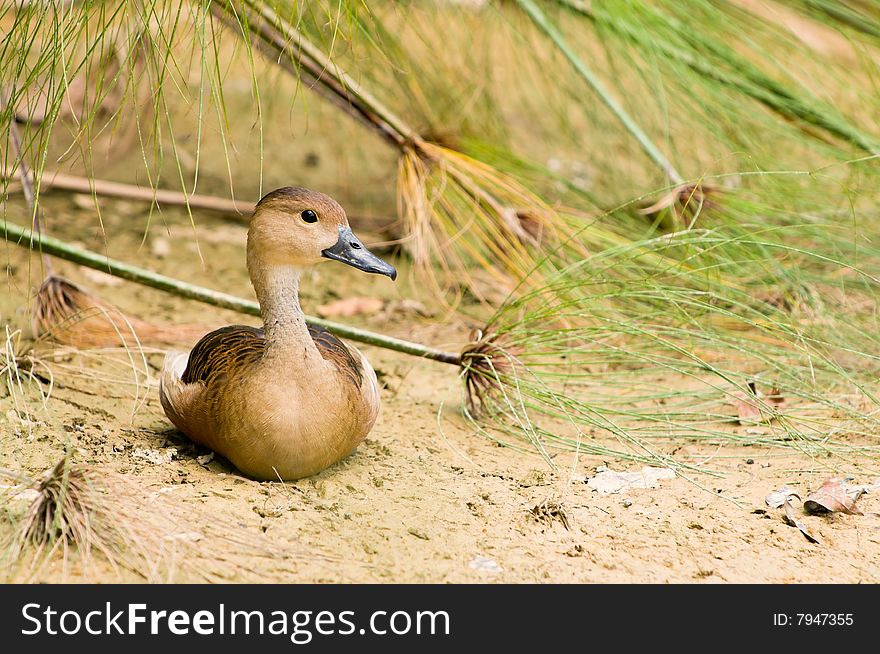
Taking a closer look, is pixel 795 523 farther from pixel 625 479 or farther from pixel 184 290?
pixel 184 290

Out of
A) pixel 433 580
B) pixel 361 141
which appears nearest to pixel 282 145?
pixel 361 141

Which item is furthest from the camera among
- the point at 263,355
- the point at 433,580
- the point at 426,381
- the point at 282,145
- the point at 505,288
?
the point at 282,145

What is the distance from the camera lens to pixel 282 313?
2.62 meters

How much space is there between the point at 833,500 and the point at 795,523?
5.2 inches

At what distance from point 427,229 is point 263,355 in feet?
4.03

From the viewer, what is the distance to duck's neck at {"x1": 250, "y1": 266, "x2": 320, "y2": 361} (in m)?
2.59

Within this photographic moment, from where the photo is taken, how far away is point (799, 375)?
10.2ft

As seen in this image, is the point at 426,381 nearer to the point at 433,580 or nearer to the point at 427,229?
the point at 427,229

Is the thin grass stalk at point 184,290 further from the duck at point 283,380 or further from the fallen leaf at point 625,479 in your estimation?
the fallen leaf at point 625,479

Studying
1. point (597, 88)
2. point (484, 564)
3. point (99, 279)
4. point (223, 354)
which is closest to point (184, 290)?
point (223, 354)

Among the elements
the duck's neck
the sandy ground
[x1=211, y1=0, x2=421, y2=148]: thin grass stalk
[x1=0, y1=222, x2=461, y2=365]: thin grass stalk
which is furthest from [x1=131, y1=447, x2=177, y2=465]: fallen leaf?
[x1=211, y1=0, x2=421, y2=148]: thin grass stalk

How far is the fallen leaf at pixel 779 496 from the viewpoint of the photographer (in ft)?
8.45

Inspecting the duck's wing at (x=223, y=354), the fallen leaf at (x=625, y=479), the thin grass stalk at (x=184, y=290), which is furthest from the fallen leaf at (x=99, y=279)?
the fallen leaf at (x=625, y=479)

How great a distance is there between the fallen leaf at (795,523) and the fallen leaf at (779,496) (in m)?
0.02
